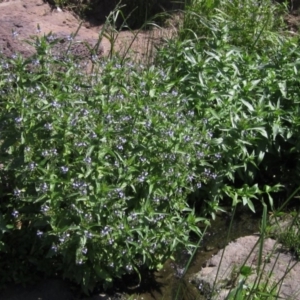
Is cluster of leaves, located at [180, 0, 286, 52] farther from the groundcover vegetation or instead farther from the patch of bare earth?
the groundcover vegetation

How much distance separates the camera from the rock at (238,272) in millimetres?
4684

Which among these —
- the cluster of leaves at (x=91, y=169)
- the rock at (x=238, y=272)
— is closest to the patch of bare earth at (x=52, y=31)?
the cluster of leaves at (x=91, y=169)

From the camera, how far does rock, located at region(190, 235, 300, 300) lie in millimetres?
4684

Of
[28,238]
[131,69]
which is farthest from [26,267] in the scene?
[131,69]

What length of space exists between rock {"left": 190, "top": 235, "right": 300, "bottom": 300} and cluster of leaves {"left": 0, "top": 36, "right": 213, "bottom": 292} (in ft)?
1.19

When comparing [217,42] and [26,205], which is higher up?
[217,42]

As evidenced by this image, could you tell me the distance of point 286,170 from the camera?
5559 millimetres

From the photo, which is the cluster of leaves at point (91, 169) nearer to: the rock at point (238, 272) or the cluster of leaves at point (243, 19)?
the rock at point (238, 272)

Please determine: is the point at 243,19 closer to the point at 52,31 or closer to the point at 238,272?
the point at 52,31

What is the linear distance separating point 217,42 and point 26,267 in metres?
1.97

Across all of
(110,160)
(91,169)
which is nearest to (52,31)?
(110,160)

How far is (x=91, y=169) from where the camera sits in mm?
4105

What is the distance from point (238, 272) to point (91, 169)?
3.86ft

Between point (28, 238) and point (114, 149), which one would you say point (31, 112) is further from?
point (28, 238)
